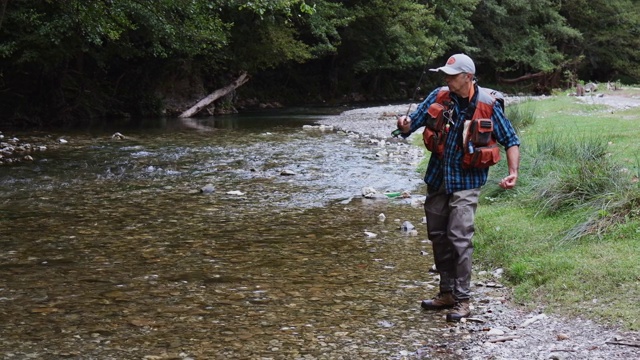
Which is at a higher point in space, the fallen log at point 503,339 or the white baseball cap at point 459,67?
the white baseball cap at point 459,67

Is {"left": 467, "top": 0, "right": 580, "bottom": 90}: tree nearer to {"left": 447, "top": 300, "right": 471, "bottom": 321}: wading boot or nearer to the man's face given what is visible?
the man's face

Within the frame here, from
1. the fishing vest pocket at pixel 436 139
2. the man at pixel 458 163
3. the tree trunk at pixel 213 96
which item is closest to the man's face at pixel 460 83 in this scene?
the man at pixel 458 163

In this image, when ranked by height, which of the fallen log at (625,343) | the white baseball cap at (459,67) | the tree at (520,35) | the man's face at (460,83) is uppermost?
the tree at (520,35)

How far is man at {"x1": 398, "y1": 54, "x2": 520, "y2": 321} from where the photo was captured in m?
5.27

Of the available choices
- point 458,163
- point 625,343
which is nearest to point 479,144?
point 458,163

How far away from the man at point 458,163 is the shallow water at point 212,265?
32cm

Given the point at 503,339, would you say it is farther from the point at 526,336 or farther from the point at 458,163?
the point at 458,163

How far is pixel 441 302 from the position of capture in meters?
5.38

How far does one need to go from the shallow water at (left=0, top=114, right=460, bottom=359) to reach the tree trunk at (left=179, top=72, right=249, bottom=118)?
1558 centimetres

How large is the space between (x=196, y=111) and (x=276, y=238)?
22.2 m

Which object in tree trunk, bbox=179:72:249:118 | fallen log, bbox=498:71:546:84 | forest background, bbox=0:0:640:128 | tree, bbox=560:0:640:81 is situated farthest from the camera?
tree, bbox=560:0:640:81

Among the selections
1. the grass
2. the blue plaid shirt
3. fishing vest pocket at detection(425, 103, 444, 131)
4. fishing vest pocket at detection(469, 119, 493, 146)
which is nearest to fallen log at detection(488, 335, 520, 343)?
the grass

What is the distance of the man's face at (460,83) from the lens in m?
5.24

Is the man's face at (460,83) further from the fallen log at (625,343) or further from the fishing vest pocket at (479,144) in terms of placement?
the fallen log at (625,343)
